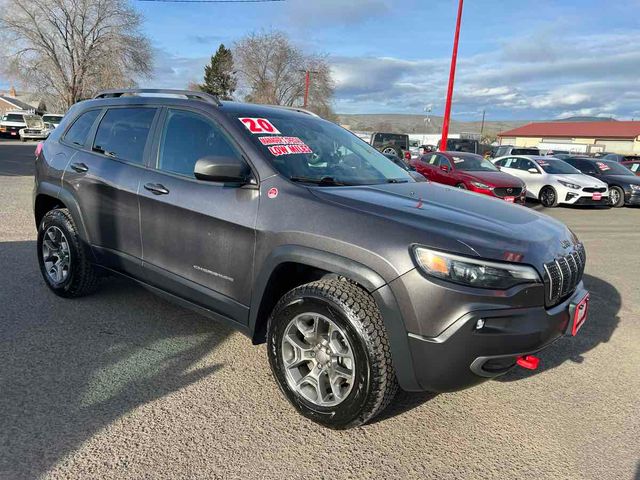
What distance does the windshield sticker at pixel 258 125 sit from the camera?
3.35m

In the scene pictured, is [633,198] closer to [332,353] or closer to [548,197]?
[548,197]

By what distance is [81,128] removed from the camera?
4.53 metres

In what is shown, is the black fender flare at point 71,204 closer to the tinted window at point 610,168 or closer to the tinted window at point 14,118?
the tinted window at point 610,168

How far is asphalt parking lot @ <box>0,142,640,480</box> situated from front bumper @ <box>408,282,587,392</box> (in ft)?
1.54

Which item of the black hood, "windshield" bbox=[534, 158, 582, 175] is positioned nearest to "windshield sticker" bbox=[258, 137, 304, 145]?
the black hood

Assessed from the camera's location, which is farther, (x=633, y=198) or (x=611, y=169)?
(x=611, y=169)

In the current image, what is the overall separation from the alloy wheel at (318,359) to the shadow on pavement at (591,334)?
52.5 inches

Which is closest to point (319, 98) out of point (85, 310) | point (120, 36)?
point (120, 36)

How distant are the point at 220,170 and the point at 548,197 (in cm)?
1380

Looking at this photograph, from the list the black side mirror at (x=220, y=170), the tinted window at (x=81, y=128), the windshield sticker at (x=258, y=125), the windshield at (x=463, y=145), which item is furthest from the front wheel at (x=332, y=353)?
the windshield at (x=463, y=145)

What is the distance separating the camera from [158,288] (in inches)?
144

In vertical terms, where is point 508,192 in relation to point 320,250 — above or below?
below

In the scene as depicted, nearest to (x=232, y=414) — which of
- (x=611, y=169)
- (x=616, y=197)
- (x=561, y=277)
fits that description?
(x=561, y=277)

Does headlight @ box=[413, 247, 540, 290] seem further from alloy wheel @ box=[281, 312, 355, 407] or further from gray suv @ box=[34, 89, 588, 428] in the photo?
alloy wheel @ box=[281, 312, 355, 407]
